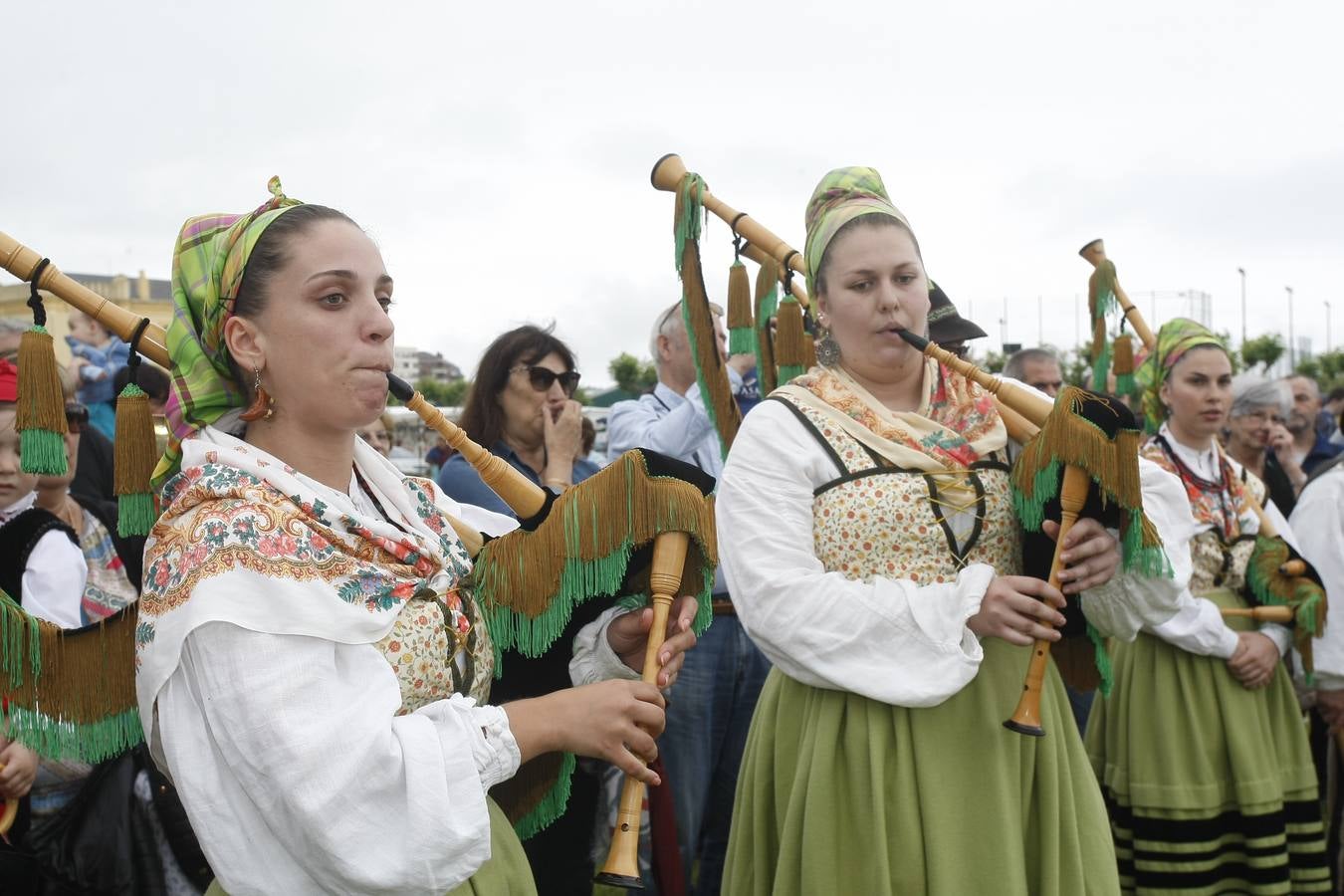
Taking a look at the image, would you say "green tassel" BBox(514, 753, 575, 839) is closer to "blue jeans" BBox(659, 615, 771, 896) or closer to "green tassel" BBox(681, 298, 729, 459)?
"green tassel" BBox(681, 298, 729, 459)

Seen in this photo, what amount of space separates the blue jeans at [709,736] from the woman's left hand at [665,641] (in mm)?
1999

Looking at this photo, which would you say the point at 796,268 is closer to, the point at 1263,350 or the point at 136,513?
the point at 136,513

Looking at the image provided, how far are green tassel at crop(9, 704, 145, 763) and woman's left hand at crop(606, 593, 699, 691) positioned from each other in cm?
77

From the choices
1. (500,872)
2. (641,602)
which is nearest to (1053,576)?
(641,602)

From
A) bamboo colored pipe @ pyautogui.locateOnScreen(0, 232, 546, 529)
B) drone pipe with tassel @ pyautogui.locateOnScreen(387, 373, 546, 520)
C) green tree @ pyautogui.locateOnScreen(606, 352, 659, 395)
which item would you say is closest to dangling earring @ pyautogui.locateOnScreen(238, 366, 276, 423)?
bamboo colored pipe @ pyautogui.locateOnScreen(0, 232, 546, 529)

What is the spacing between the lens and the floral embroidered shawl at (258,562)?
145 cm

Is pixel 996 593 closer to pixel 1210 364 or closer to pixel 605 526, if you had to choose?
pixel 605 526

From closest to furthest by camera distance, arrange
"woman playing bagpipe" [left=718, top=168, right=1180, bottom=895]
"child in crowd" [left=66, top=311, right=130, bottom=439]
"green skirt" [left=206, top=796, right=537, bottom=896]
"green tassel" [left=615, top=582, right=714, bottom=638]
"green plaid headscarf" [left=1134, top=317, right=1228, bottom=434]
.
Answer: "green skirt" [left=206, top=796, right=537, bottom=896] < "green tassel" [left=615, top=582, right=714, bottom=638] < "woman playing bagpipe" [left=718, top=168, right=1180, bottom=895] < "green plaid headscarf" [left=1134, top=317, right=1228, bottom=434] < "child in crowd" [left=66, top=311, right=130, bottom=439]

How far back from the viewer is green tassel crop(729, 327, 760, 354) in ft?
10.9

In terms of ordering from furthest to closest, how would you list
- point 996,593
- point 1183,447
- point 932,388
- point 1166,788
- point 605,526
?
point 1183,447
point 1166,788
point 932,388
point 996,593
point 605,526

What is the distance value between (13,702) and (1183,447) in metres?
3.59

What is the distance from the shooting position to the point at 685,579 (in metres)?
1.97

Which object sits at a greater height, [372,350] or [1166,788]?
[372,350]

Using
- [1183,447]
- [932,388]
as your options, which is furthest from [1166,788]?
[932,388]
